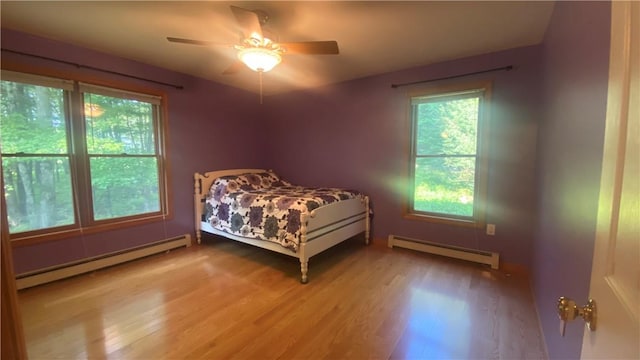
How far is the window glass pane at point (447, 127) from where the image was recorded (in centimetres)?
300

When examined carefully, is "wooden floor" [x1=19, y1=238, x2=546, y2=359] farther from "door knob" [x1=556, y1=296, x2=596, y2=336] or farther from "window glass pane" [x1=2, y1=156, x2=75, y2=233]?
"door knob" [x1=556, y1=296, x2=596, y2=336]

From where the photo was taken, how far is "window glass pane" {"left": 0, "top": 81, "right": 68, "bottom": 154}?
7.69 ft

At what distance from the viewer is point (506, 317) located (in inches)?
79.2

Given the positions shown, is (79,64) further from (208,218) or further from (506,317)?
(506,317)

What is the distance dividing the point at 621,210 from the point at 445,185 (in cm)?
285

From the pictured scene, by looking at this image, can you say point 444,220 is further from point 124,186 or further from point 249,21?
point 124,186

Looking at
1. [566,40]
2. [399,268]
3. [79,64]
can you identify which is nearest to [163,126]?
[79,64]

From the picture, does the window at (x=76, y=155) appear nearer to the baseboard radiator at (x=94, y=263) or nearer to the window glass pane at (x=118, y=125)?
the window glass pane at (x=118, y=125)

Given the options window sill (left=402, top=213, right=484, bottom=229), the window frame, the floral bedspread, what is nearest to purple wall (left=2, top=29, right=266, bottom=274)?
the floral bedspread

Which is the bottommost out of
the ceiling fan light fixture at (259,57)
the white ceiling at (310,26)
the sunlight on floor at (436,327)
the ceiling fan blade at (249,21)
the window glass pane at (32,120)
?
the sunlight on floor at (436,327)

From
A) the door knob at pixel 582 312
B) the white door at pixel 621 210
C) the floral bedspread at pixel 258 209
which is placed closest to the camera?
the white door at pixel 621 210

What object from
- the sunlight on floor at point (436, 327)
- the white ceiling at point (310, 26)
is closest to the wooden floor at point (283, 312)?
the sunlight on floor at point (436, 327)

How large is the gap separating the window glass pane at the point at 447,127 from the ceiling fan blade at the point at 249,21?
211 cm

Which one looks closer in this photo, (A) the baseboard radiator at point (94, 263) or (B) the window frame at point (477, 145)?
(A) the baseboard radiator at point (94, 263)
